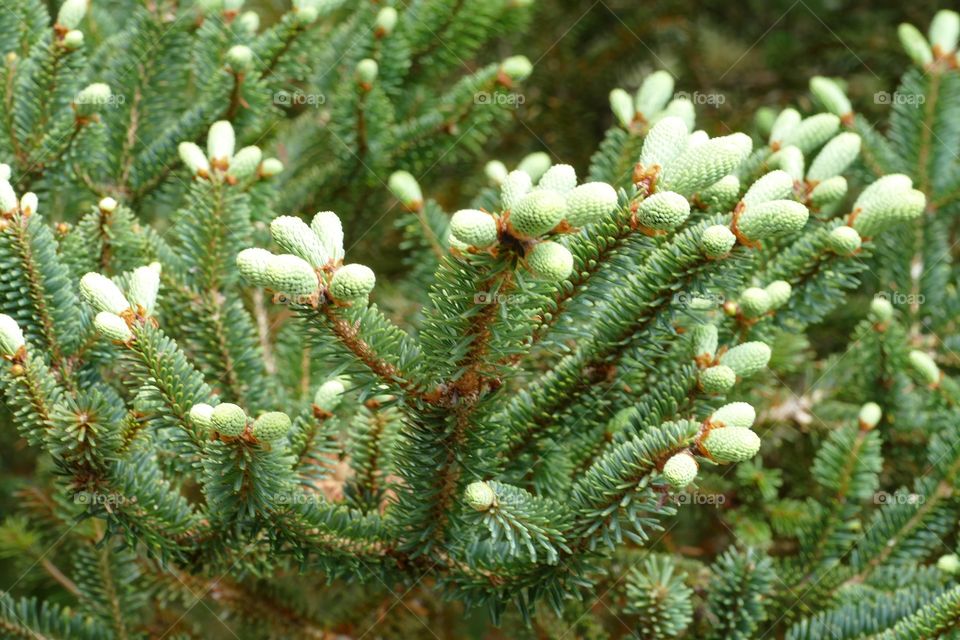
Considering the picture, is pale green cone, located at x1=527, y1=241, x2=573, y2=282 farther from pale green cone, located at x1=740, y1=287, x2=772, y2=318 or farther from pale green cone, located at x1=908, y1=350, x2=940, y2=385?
pale green cone, located at x1=908, y1=350, x2=940, y2=385

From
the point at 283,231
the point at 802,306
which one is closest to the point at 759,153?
the point at 802,306

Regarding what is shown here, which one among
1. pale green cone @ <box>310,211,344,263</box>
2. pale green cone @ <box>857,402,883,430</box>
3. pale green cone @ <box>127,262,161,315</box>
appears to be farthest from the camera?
pale green cone @ <box>857,402,883,430</box>

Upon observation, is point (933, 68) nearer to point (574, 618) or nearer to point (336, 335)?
point (574, 618)

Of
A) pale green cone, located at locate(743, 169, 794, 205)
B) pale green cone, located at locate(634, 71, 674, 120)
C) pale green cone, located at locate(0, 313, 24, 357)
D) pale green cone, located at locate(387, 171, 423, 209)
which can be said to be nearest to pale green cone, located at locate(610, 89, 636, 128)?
pale green cone, located at locate(634, 71, 674, 120)

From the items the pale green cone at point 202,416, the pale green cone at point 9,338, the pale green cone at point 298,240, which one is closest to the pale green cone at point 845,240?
the pale green cone at point 298,240

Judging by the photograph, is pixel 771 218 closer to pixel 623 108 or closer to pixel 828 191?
pixel 828 191

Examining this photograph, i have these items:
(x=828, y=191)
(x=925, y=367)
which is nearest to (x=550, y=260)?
(x=828, y=191)
